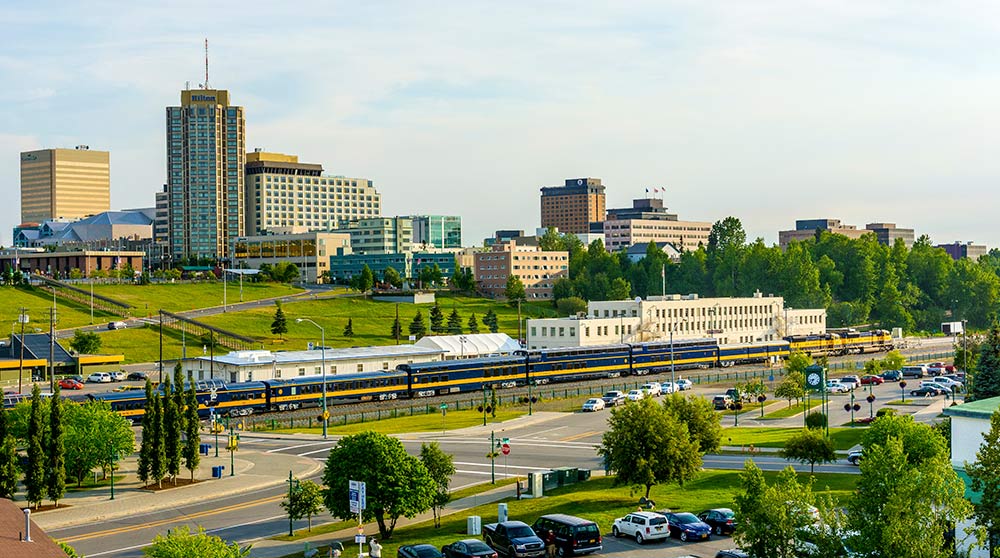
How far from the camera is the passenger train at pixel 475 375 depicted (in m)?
80.1

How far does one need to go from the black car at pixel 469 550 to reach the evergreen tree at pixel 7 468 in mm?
22281

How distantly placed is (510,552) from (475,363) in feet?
198

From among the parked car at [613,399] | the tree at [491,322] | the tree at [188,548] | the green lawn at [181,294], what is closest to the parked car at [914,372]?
the parked car at [613,399]

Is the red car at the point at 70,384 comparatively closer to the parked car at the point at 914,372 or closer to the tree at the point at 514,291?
the parked car at the point at 914,372

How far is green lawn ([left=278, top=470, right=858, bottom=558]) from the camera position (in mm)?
41969

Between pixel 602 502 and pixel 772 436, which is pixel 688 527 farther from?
pixel 772 436

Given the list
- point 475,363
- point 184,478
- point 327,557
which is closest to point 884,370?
point 475,363

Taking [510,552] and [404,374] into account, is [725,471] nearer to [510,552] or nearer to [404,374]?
[510,552]

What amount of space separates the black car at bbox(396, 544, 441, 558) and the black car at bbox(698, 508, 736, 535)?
10791mm

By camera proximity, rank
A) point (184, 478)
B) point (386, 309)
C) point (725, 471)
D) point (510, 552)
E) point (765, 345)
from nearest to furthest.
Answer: point (510, 552) → point (725, 471) → point (184, 478) → point (765, 345) → point (386, 309)

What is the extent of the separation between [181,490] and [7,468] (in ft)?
27.6

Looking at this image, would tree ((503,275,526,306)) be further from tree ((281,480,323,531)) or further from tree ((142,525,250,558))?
tree ((142,525,250,558))

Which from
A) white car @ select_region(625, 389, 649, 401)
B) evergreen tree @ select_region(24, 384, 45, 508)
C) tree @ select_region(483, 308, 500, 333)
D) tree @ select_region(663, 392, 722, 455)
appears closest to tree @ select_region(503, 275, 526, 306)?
tree @ select_region(483, 308, 500, 333)

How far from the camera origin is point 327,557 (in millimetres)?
38844
